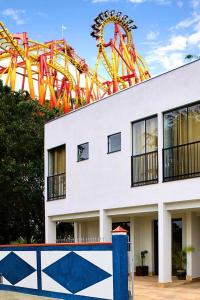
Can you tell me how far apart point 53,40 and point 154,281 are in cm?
3490

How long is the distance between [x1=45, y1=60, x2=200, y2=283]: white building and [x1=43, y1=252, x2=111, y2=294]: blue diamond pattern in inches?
143

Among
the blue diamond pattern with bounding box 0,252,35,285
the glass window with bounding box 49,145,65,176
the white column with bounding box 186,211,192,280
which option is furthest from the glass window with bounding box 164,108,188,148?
the glass window with bounding box 49,145,65,176

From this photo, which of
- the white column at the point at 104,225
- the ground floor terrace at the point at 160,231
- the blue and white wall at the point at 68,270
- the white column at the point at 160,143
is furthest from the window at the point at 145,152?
the blue and white wall at the point at 68,270

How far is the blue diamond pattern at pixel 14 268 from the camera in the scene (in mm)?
16416

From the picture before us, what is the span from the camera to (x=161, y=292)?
15539mm

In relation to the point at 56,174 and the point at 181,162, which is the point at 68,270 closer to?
the point at 181,162

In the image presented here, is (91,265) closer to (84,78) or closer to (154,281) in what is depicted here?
(154,281)

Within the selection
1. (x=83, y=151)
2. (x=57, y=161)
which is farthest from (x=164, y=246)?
(x=57, y=161)

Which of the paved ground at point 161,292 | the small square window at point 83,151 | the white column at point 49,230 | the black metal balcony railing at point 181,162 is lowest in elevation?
the paved ground at point 161,292

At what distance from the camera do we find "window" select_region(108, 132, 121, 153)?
64.8ft

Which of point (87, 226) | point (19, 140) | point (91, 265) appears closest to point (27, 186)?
point (19, 140)

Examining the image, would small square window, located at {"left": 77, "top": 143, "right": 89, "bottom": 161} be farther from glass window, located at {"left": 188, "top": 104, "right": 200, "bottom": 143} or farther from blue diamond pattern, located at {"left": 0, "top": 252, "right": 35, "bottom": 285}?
blue diamond pattern, located at {"left": 0, "top": 252, "right": 35, "bottom": 285}

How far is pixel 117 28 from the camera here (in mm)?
50250

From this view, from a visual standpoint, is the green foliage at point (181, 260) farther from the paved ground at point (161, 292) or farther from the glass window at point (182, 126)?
the glass window at point (182, 126)
